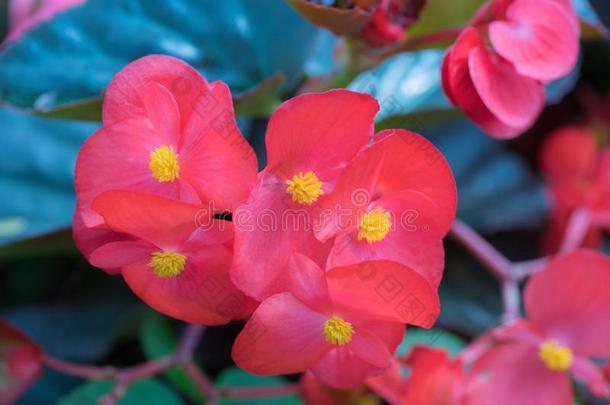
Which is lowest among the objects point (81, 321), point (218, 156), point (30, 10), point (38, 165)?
point (81, 321)

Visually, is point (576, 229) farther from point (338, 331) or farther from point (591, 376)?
point (338, 331)

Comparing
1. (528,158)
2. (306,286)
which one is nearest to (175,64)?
(306,286)

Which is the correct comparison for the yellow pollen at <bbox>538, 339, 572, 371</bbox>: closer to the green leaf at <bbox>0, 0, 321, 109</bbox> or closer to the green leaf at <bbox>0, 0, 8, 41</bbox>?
the green leaf at <bbox>0, 0, 321, 109</bbox>

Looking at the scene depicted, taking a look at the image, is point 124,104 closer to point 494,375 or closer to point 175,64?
point 175,64

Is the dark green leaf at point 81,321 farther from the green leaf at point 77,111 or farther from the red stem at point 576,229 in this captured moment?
the red stem at point 576,229

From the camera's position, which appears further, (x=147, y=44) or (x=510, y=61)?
(x=147, y=44)

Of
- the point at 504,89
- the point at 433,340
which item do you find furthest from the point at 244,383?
the point at 504,89
